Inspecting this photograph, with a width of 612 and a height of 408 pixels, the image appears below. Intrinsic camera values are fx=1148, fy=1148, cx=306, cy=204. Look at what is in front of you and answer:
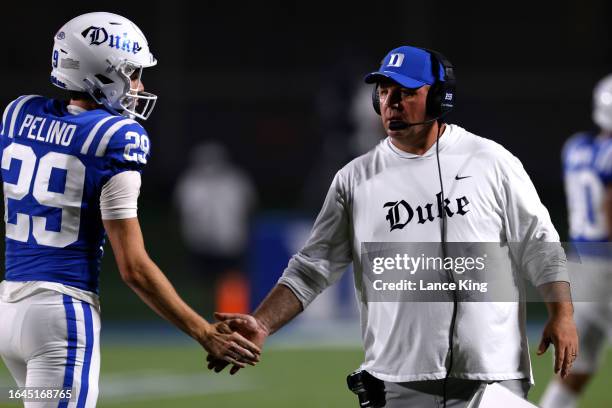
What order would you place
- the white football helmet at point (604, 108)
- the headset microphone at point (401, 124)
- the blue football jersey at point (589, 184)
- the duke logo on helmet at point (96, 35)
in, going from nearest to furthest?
the headset microphone at point (401, 124) → the duke logo on helmet at point (96, 35) → the blue football jersey at point (589, 184) → the white football helmet at point (604, 108)

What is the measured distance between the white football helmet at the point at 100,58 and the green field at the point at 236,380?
416cm

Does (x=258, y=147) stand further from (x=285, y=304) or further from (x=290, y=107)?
(x=285, y=304)

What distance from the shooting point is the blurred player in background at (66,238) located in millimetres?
3613

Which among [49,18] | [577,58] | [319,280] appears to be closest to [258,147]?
[49,18]

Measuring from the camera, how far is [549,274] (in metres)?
3.65

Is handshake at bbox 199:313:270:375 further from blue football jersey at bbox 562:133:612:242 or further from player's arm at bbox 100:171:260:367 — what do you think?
blue football jersey at bbox 562:133:612:242

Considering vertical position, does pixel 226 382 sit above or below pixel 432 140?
below

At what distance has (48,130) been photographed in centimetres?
371

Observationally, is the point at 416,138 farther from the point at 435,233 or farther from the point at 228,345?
the point at 228,345

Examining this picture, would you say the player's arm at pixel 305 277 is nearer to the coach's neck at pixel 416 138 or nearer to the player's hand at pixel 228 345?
the player's hand at pixel 228 345

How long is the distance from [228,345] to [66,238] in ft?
2.22

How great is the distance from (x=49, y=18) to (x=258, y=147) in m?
4.71

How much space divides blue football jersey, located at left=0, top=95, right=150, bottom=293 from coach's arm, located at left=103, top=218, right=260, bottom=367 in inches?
4.0

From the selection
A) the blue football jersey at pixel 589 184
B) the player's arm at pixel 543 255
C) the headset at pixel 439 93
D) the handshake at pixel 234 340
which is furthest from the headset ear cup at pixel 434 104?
the blue football jersey at pixel 589 184
